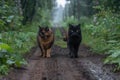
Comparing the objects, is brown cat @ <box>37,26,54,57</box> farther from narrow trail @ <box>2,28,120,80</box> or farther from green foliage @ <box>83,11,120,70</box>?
green foliage @ <box>83,11,120,70</box>

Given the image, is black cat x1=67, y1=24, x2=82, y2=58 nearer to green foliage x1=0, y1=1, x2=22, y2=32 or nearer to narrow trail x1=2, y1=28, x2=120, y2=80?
narrow trail x1=2, y1=28, x2=120, y2=80

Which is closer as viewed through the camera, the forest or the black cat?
the forest

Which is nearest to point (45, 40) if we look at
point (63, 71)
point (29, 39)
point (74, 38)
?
point (74, 38)

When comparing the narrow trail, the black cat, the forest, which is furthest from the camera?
the black cat

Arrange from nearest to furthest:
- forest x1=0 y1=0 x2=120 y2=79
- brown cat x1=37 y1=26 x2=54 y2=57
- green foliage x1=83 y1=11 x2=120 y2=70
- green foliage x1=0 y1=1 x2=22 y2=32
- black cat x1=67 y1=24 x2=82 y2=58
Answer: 1. forest x1=0 y1=0 x2=120 y2=79
2. green foliage x1=83 y1=11 x2=120 y2=70
3. black cat x1=67 y1=24 x2=82 y2=58
4. brown cat x1=37 y1=26 x2=54 y2=57
5. green foliage x1=0 y1=1 x2=22 y2=32

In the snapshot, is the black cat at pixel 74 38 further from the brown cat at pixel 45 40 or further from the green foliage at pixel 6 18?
the green foliage at pixel 6 18

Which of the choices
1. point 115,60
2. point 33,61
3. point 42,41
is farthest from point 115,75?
point 42,41

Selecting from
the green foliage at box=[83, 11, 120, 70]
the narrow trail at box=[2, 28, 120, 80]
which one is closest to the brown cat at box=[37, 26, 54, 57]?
the narrow trail at box=[2, 28, 120, 80]

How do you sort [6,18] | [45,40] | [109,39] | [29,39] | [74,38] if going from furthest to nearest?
[29,39] → [6,18] → [109,39] → [45,40] → [74,38]

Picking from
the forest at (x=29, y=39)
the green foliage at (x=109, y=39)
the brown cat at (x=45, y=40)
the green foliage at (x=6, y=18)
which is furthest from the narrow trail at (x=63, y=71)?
the green foliage at (x=6, y=18)

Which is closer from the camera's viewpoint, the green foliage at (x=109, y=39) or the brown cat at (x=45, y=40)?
the green foliage at (x=109, y=39)

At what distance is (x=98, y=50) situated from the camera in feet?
51.7

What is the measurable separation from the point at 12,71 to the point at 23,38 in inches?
388

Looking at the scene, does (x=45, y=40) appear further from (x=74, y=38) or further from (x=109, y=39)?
(x=109, y=39)
